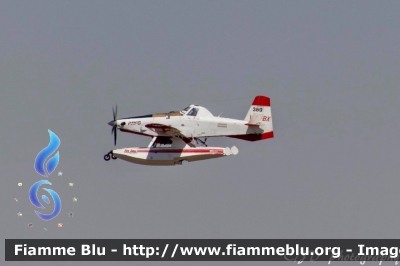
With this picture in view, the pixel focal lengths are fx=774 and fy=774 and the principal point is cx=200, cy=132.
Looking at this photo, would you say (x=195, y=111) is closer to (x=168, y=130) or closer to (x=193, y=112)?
(x=193, y=112)

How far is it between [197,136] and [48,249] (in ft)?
41.6

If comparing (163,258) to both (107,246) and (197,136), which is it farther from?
(197,136)

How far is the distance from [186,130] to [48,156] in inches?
334

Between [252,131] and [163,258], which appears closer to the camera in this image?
[252,131]

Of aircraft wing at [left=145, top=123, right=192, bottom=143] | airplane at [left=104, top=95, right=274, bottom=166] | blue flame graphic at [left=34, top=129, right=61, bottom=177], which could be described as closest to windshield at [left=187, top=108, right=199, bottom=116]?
airplane at [left=104, top=95, right=274, bottom=166]

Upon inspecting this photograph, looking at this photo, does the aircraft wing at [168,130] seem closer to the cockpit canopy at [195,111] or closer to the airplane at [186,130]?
the airplane at [186,130]

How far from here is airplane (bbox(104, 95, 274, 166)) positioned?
46.5 meters

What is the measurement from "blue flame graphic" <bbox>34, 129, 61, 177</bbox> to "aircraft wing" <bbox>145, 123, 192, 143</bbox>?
587 centimetres

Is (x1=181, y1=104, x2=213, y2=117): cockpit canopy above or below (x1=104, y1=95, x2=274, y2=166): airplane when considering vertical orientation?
above

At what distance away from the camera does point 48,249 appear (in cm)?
5028

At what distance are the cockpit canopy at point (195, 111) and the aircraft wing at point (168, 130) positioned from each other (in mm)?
1306

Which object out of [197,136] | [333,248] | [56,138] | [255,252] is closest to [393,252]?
[333,248]

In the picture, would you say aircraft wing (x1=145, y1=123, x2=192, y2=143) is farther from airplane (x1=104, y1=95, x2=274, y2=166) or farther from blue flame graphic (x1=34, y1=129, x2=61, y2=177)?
blue flame graphic (x1=34, y1=129, x2=61, y2=177)

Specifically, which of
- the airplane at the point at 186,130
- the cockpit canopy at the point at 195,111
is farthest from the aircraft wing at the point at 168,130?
the cockpit canopy at the point at 195,111
